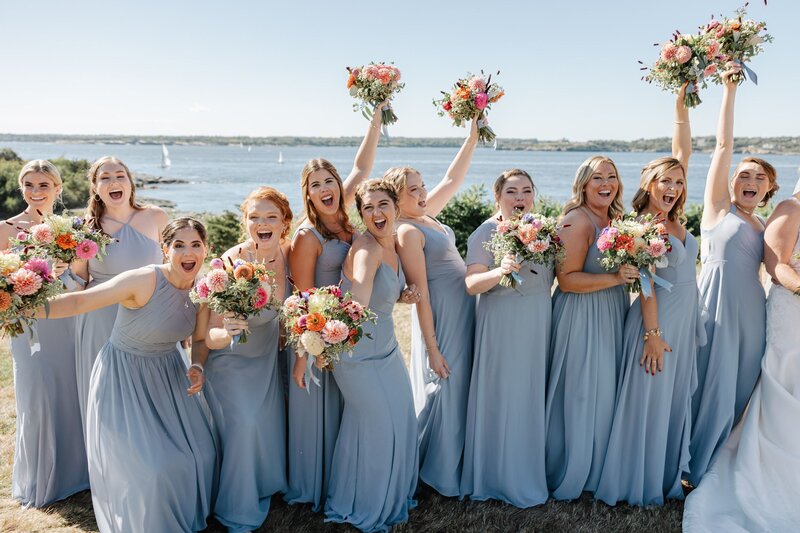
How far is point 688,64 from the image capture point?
5.95 meters

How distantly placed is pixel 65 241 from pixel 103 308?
2.42 ft

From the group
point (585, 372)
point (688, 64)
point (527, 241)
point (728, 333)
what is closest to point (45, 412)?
point (527, 241)

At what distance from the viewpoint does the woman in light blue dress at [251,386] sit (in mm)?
→ 4902

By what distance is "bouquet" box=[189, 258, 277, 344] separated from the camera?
423 cm

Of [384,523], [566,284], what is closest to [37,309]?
[384,523]

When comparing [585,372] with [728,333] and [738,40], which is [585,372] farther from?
[738,40]

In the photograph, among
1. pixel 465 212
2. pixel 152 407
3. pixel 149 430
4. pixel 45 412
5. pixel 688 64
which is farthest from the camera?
pixel 465 212

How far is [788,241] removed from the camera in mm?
5312

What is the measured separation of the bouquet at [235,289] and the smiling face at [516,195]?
2069mm

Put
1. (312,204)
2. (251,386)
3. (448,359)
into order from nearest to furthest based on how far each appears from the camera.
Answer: (251,386)
(312,204)
(448,359)

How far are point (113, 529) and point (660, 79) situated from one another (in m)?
6.05

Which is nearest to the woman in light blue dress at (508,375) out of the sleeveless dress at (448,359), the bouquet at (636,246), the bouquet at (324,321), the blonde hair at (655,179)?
the sleeveless dress at (448,359)

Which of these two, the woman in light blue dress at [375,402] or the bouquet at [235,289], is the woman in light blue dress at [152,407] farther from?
the woman in light blue dress at [375,402]

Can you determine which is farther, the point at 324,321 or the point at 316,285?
the point at 316,285
